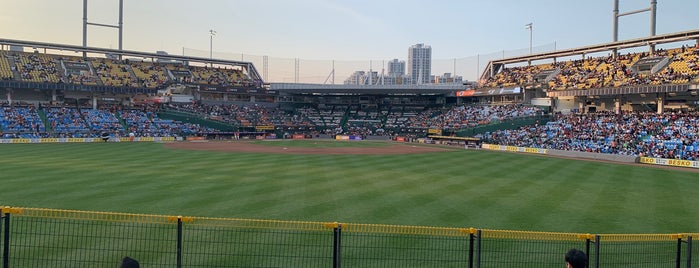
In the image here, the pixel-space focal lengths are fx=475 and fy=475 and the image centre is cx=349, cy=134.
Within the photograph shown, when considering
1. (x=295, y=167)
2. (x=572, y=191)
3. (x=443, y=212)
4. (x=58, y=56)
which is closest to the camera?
(x=443, y=212)

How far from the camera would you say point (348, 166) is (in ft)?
109

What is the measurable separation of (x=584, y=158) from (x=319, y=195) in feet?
111

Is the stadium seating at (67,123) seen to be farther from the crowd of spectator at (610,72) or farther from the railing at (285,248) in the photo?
the crowd of spectator at (610,72)

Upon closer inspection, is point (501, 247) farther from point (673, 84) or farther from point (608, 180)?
point (673, 84)

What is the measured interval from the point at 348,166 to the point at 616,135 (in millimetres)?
32222

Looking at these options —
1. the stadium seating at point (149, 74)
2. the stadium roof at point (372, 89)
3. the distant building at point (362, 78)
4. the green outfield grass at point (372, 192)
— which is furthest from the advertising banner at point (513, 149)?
the distant building at point (362, 78)

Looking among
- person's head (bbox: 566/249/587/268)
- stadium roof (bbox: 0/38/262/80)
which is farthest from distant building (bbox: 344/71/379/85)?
person's head (bbox: 566/249/587/268)

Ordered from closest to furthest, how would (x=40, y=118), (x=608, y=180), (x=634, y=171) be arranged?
1. (x=608, y=180)
2. (x=634, y=171)
3. (x=40, y=118)

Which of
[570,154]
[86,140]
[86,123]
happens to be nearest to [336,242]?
[570,154]

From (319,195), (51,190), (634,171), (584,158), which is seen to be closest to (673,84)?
(584,158)

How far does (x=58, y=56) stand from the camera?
248 ft

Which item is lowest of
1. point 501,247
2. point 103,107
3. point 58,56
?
point 501,247

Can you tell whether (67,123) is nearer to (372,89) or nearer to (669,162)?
(372,89)

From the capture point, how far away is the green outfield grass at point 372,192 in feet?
55.5
